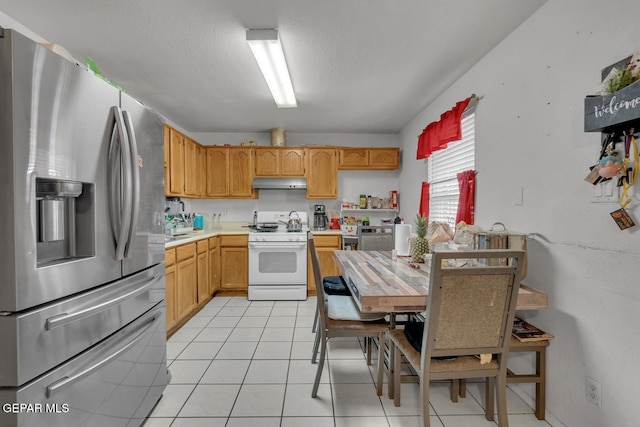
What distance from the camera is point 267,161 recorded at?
4367 millimetres

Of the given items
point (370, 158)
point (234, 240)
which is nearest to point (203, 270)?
point (234, 240)

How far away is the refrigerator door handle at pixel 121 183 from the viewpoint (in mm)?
1342

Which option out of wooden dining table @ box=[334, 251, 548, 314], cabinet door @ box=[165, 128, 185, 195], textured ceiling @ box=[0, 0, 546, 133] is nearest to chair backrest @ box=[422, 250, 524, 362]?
wooden dining table @ box=[334, 251, 548, 314]

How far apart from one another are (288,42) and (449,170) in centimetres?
196

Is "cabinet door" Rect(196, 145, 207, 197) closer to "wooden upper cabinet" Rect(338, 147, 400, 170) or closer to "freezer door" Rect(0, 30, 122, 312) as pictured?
"wooden upper cabinet" Rect(338, 147, 400, 170)

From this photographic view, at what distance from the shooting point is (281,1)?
5.57 feet

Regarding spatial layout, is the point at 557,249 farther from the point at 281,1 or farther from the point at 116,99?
the point at 116,99

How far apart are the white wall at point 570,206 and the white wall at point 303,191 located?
2.58 metres

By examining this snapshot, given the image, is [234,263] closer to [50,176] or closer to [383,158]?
[383,158]

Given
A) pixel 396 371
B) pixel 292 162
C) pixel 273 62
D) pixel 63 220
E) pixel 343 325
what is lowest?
pixel 396 371

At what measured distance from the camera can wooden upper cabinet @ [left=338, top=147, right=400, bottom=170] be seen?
444 cm

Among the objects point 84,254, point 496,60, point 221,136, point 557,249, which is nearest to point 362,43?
point 496,60

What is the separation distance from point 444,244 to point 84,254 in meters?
2.31

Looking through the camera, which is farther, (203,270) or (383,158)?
(383,158)
